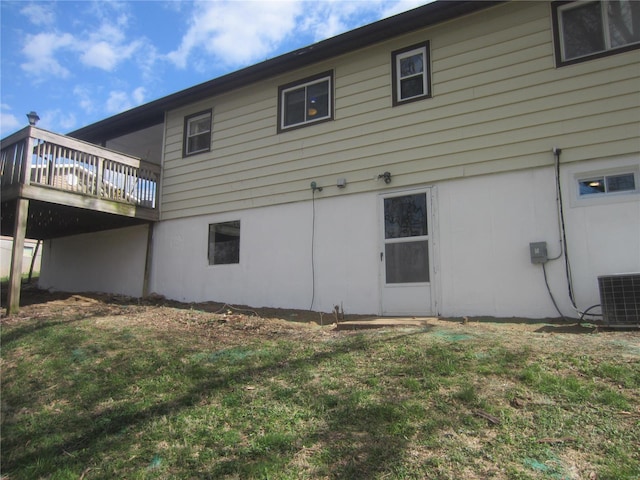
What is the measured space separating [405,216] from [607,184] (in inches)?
113

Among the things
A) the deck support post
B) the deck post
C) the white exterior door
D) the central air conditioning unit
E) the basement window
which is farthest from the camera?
the deck support post

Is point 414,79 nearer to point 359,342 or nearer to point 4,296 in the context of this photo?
point 359,342

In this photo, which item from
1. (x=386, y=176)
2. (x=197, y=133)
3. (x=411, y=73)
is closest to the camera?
(x=386, y=176)

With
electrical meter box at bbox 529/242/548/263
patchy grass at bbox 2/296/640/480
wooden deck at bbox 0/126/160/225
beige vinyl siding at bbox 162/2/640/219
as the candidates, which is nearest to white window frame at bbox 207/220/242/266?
beige vinyl siding at bbox 162/2/640/219

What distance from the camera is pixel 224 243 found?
975 cm

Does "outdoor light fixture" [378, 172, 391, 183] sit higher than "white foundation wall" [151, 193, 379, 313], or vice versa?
"outdoor light fixture" [378, 172, 391, 183]

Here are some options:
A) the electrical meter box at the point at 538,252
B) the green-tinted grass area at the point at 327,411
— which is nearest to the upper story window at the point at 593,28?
the electrical meter box at the point at 538,252

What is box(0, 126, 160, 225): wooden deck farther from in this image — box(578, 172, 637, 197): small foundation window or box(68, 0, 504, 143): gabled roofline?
box(578, 172, 637, 197): small foundation window

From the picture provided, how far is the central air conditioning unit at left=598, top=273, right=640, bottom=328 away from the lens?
17.2ft

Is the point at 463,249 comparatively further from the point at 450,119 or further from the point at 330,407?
the point at 330,407

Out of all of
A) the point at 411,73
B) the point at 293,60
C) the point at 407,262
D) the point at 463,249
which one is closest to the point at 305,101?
the point at 293,60

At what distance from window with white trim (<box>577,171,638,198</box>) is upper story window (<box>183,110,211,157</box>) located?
7655 mm

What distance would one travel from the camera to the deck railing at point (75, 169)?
8497mm

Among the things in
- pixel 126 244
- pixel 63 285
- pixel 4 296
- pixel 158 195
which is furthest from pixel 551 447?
pixel 63 285
